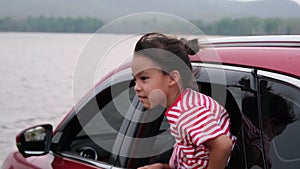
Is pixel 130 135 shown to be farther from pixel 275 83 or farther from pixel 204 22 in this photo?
pixel 204 22

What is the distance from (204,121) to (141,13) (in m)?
0.67

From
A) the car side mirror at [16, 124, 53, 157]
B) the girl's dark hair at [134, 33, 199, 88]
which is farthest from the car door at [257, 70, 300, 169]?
the car side mirror at [16, 124, 53, 157]

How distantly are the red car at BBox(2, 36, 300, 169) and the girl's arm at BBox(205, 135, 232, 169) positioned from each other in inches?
6.2

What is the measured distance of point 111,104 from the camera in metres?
3.26

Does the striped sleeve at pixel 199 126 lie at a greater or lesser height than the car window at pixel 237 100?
lesser

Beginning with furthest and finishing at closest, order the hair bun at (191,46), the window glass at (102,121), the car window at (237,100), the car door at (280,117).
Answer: the window glass at (102,121)
the hair bun at (191,46)
the car window at (237,100)
the car door at (280,117)

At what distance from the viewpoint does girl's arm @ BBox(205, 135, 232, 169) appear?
2.10 m

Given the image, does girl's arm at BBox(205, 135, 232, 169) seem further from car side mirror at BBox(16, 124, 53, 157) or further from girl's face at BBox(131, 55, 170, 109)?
car side mirror at BBox(16, 124, 53, 157)

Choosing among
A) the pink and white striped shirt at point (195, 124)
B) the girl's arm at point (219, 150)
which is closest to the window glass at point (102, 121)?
the pink and white striped shirt at point (195, 124)

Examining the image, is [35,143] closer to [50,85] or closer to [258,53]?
[258,53]

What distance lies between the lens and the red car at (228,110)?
2127mm

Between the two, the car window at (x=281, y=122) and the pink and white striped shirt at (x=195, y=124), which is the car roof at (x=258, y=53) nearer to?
the car window at (x=281, y=122)

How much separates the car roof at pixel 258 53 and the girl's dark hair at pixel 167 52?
0.68 feet

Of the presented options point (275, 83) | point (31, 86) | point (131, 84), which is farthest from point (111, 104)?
point (31, 86)
